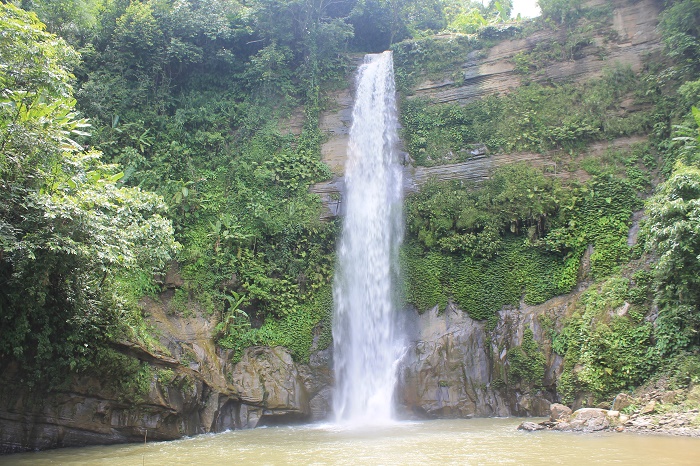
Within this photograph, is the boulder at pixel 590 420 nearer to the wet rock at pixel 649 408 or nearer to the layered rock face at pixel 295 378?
the wet rock at pixel 649 408

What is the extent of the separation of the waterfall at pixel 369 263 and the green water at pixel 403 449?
9.70ft

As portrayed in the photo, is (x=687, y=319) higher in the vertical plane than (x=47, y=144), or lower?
lower

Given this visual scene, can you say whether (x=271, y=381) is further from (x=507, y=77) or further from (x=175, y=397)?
(x=507, y=77)

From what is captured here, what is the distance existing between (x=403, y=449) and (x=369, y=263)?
866 cm

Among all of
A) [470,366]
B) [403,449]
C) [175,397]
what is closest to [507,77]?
[470,366]

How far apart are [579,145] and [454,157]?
4.10 m

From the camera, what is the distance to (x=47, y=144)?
28.7ft

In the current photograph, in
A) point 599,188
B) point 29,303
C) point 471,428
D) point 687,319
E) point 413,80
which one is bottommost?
point 471,428

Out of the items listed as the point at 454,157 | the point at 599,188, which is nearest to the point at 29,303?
the point at 454,157

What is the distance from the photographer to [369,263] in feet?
Answer: 56.0

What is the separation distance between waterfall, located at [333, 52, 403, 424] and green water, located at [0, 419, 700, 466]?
296 centimetres

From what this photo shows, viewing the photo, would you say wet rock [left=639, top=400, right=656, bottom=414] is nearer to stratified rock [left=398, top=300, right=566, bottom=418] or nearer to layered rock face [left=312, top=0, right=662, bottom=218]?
stratified rock [left=398, top=300, right=566, bottom=418]

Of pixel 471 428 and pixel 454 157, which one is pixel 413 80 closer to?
pixel 454 157

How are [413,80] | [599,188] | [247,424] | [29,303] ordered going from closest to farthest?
[29,303] → [247,424] → [599,188] → [413,80]
